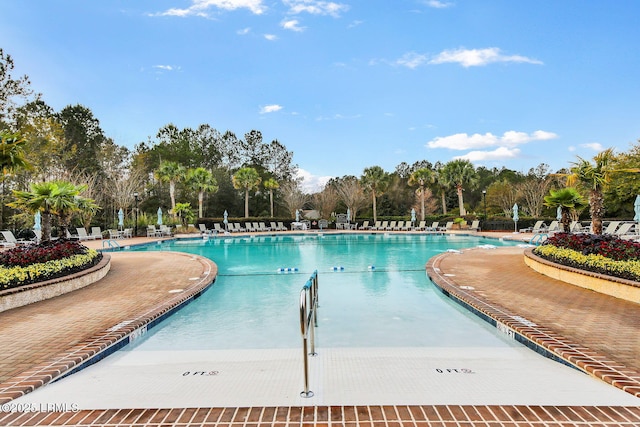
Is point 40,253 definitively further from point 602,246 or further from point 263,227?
point 263,227

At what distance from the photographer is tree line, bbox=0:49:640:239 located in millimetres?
26016

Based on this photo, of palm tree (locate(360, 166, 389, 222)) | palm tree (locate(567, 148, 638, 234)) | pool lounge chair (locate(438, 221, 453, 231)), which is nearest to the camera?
palm tree (locate(567, 148, 638, 234))

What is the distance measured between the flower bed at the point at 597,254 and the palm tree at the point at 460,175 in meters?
24.3

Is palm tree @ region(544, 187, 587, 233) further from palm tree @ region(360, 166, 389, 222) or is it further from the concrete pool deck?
palm tree @ region(360, 166, 389, 222)

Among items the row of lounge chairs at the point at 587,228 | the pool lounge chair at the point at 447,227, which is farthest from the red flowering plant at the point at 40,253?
the pool lounge chair at the point at 447,227

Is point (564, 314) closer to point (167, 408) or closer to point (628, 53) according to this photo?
point (167, 408)

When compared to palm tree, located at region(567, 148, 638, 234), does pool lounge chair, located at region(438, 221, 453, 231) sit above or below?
below

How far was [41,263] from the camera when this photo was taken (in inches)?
300

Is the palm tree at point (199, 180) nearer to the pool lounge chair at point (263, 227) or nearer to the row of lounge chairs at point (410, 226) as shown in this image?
the pool lounge chair at point (263, 227)

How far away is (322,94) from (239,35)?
788cm

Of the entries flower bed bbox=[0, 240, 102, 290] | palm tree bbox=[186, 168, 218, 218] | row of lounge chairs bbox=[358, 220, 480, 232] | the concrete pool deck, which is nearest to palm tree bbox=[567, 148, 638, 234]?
the concrete pool deck

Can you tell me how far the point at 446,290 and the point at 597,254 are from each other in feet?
10.1

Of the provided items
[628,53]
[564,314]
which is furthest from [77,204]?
[628,53]

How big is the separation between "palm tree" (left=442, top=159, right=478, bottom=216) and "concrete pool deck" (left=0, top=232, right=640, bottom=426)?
24035 millimetres
